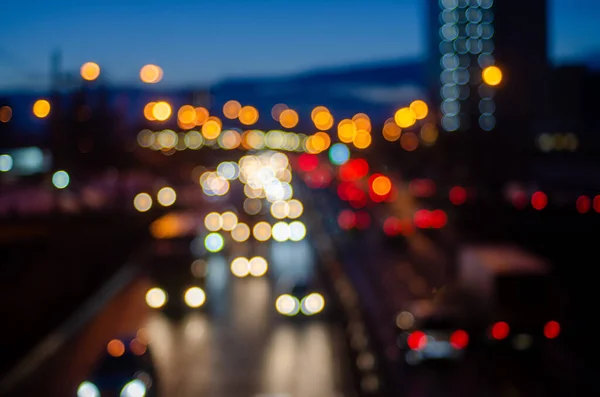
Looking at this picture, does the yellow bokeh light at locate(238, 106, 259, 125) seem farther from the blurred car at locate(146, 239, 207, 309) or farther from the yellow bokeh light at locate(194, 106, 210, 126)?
the blurred car at locate(146, 239, 207, 309)

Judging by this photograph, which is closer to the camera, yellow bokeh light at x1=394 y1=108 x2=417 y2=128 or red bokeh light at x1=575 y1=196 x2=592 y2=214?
red bokeh light at x1=575 y1=196 x2=592 y2=214

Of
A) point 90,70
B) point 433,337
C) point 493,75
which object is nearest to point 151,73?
point 90,70

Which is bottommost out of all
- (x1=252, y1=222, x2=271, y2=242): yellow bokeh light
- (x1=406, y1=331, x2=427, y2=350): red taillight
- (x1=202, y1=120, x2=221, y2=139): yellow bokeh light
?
(x1=252, y1=222, x2=271, y2=242): yellow bokeh light

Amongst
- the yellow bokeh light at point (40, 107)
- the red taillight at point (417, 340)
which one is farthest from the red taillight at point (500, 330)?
the yellow bokeh light at point (40, 107)

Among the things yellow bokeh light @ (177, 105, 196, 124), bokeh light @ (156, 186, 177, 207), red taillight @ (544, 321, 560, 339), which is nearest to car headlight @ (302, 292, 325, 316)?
red taillight @ (544, 321, 560, 339)

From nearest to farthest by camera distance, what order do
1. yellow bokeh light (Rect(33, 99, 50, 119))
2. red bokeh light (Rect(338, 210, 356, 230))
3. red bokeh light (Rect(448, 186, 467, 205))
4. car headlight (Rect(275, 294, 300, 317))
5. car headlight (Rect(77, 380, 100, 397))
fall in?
car headlight (Rect(77, 380, 100, 397)), car headlight (Rect(275, 294, 300, 317)), yellow bokeh light (Rect(33, 99, 50, 119)), red bokeh light (Rect(448, 186, 467, 205)), red bokeh light (Rect(338, 210, 356, 230))

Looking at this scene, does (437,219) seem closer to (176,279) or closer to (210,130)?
(176,279)

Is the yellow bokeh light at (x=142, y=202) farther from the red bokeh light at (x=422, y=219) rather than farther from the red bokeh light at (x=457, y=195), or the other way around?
the red bokeh light at (x=457, y=195)
